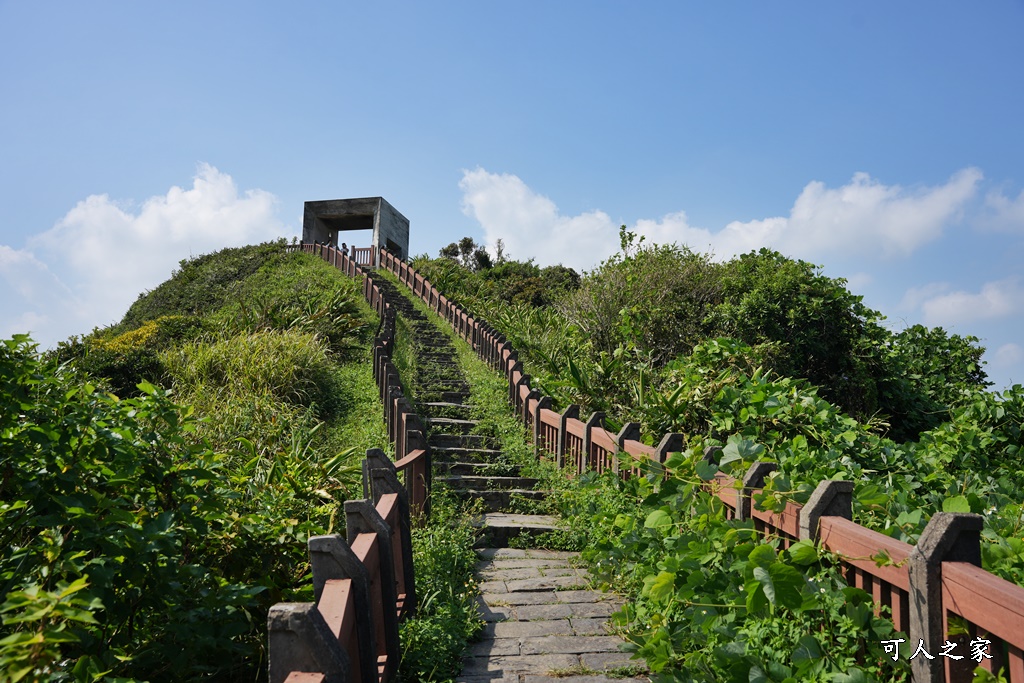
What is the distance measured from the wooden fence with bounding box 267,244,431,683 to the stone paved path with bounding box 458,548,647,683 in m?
0.60

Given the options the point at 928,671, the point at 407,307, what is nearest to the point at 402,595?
the point at 928,671

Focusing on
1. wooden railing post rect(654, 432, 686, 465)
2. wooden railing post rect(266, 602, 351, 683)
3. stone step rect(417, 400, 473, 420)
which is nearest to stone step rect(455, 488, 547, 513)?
wooden railing post rect(654, 432, 686, 465)

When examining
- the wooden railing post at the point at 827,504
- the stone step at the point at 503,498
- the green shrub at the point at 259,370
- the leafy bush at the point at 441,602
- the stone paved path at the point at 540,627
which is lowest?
the stone paved path at the point at 540,627

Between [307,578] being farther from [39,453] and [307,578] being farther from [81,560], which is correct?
[39,453]

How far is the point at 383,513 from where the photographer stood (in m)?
3.93

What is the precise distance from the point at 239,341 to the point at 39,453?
1006cm

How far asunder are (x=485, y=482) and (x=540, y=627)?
3447 millimetres

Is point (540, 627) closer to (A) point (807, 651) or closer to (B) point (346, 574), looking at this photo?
(A) point (807, 651)

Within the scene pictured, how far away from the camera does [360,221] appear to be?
1537 inches

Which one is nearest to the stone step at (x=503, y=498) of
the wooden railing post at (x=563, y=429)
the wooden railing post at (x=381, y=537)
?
the wooden railing post at (x=563, y=429)

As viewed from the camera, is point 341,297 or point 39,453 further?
point 341,297

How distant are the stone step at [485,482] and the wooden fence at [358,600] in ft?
5.28

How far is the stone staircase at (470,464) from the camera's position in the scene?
6.73m

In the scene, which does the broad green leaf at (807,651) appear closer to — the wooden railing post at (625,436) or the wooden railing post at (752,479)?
the wooden railing post at (752,479)
